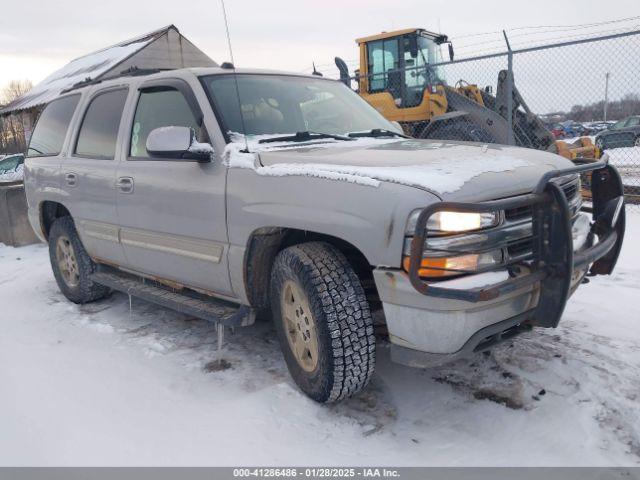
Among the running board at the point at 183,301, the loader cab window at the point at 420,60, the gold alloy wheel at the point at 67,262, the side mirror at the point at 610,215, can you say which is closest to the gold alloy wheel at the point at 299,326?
the running board at the point at 183,301

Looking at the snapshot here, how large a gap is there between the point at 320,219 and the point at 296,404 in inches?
39.6

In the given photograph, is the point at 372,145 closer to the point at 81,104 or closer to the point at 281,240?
the point at 281,240

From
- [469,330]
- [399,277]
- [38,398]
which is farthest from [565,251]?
[38,398]

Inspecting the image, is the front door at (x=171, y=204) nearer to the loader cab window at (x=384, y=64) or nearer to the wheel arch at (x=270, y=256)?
the wheel arch at (x=270, y=256)

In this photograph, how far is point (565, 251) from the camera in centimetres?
241

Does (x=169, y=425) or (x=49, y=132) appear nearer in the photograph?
(x=169, y=425)

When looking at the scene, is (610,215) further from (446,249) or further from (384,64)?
(384,64)

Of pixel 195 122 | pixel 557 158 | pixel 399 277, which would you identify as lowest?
pixel 399 277

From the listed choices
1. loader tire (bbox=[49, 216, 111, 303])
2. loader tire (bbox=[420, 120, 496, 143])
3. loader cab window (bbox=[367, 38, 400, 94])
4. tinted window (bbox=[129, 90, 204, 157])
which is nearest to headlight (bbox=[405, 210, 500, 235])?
tinted window (bbox=[129, 90, 204, 157])

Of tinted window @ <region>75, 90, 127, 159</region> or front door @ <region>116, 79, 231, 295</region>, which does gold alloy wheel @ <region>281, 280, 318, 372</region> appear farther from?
tinted window @ <region>75, 90, 127, 159</region>

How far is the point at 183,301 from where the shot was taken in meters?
3.65

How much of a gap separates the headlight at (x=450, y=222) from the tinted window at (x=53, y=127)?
12.2ft

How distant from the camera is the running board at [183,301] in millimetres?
3254

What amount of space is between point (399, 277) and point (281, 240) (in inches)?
36.8
